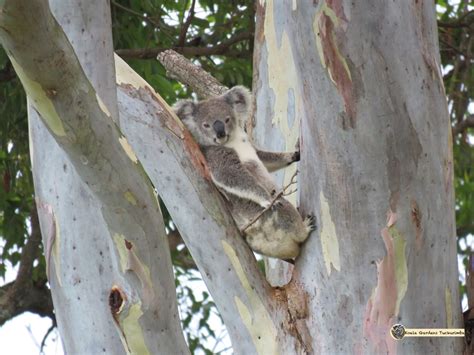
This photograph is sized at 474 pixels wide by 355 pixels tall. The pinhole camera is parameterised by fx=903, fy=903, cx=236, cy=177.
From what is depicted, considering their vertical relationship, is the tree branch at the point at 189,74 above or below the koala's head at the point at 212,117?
above

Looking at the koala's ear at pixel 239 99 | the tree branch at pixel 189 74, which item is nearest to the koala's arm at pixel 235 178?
the koala's ear at pixel 239 99

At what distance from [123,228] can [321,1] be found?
2.91 ft

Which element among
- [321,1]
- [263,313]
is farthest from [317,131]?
[263,313]

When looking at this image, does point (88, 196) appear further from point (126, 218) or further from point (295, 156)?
point (295, 156)

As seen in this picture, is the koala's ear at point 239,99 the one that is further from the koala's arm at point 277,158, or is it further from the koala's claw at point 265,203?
the koala's claw at point 265,203

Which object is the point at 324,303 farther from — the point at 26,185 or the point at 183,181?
the point at 26,185

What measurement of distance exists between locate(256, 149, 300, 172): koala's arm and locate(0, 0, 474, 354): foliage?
56.1 inches

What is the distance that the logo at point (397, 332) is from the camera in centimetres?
271

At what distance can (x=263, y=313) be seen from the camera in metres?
2.84

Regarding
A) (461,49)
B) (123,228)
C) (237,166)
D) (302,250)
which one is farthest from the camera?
(461,49)

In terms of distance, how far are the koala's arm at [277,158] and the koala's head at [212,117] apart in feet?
0.84

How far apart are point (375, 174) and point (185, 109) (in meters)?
1.47

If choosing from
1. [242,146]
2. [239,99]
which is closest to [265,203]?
[242,146]

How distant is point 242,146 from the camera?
3.91 metres
